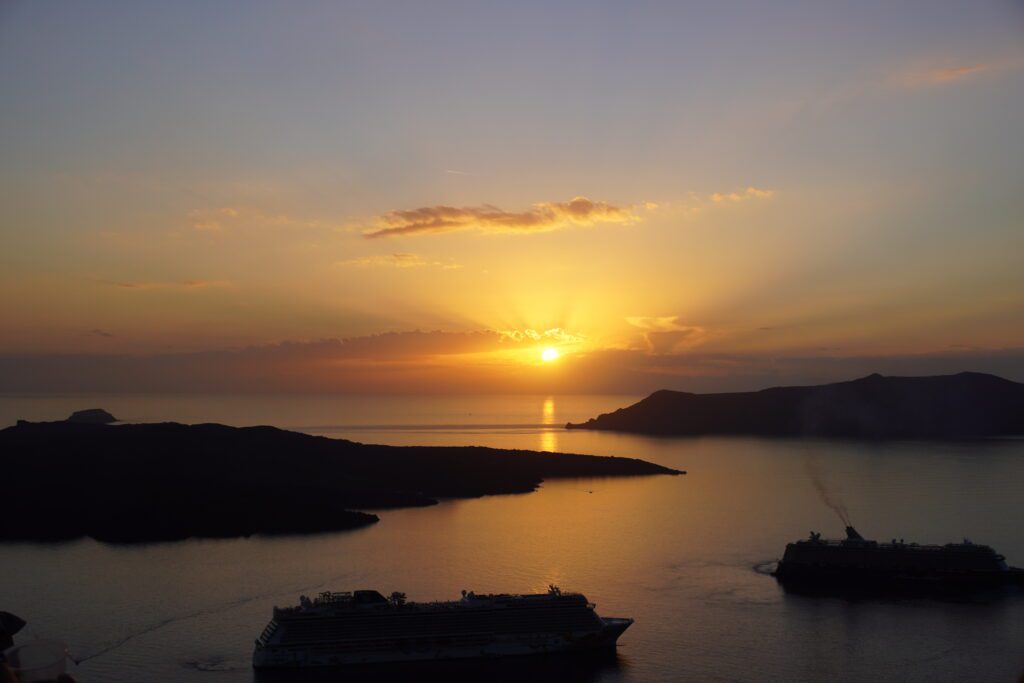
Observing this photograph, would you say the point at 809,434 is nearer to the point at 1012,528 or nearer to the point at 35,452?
the point at 1012,528

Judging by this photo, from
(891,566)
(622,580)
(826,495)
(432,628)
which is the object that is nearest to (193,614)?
(432,628)

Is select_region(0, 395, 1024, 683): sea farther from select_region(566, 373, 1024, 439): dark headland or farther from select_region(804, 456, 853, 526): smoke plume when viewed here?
select_region(566, 373, 1024, 439): dark headland

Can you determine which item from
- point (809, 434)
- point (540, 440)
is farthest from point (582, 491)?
point (809, 434)

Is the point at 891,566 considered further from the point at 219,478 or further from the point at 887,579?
the point at 219,478

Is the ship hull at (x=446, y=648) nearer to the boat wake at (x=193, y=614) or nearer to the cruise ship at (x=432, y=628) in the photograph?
the cruise ship at (x=432, y=628)

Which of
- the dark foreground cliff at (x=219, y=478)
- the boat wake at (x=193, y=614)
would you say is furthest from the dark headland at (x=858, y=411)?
the boat wake at (x=193, y=614)

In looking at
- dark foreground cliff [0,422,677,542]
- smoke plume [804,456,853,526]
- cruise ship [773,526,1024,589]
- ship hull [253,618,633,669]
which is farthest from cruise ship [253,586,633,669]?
smoke plume [804,456,853,526]

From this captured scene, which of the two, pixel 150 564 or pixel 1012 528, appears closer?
pixel 150 564
